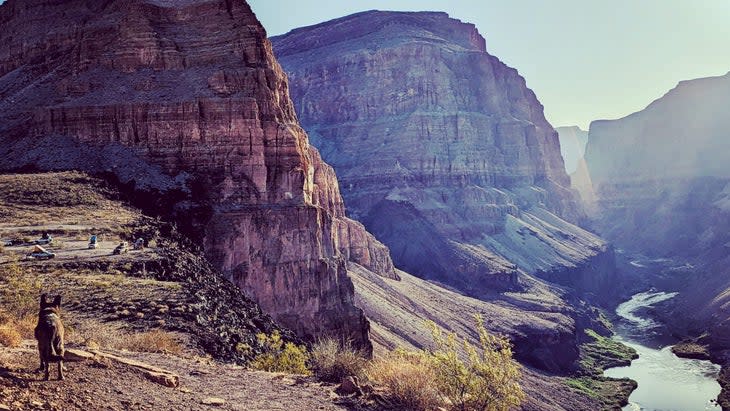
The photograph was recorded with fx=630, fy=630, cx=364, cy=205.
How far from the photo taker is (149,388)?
13.0 m

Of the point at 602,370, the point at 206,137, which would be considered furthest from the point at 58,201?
the point at 602,370

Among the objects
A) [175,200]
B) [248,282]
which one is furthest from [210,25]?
[248,282]

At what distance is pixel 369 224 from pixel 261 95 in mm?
95617

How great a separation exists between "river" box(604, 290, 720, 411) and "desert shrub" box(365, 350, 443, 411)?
64327mm

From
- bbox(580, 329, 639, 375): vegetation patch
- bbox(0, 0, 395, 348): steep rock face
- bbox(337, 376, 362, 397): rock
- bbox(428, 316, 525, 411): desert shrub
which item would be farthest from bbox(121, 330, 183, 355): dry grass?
bbox(580, 329, 639, 375): vegetation patch

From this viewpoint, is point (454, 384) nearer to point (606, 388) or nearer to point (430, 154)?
point (606, 388)

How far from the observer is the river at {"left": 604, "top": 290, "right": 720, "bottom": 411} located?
73.0 metres

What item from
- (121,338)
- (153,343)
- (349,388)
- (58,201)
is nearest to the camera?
(349,388)

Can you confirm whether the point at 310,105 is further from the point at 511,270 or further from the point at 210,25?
the point at 210,25

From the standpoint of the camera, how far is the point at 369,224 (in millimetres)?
145250

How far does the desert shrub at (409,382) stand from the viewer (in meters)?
16.0

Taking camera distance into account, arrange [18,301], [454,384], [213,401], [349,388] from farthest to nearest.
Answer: [18,301], [454,384], [349,388], [213,401]

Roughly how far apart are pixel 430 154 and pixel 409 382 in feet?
484

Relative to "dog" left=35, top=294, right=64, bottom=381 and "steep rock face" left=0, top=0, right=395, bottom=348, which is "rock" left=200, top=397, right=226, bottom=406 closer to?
"dog" left=35, top=294, right=64, bottom=381
